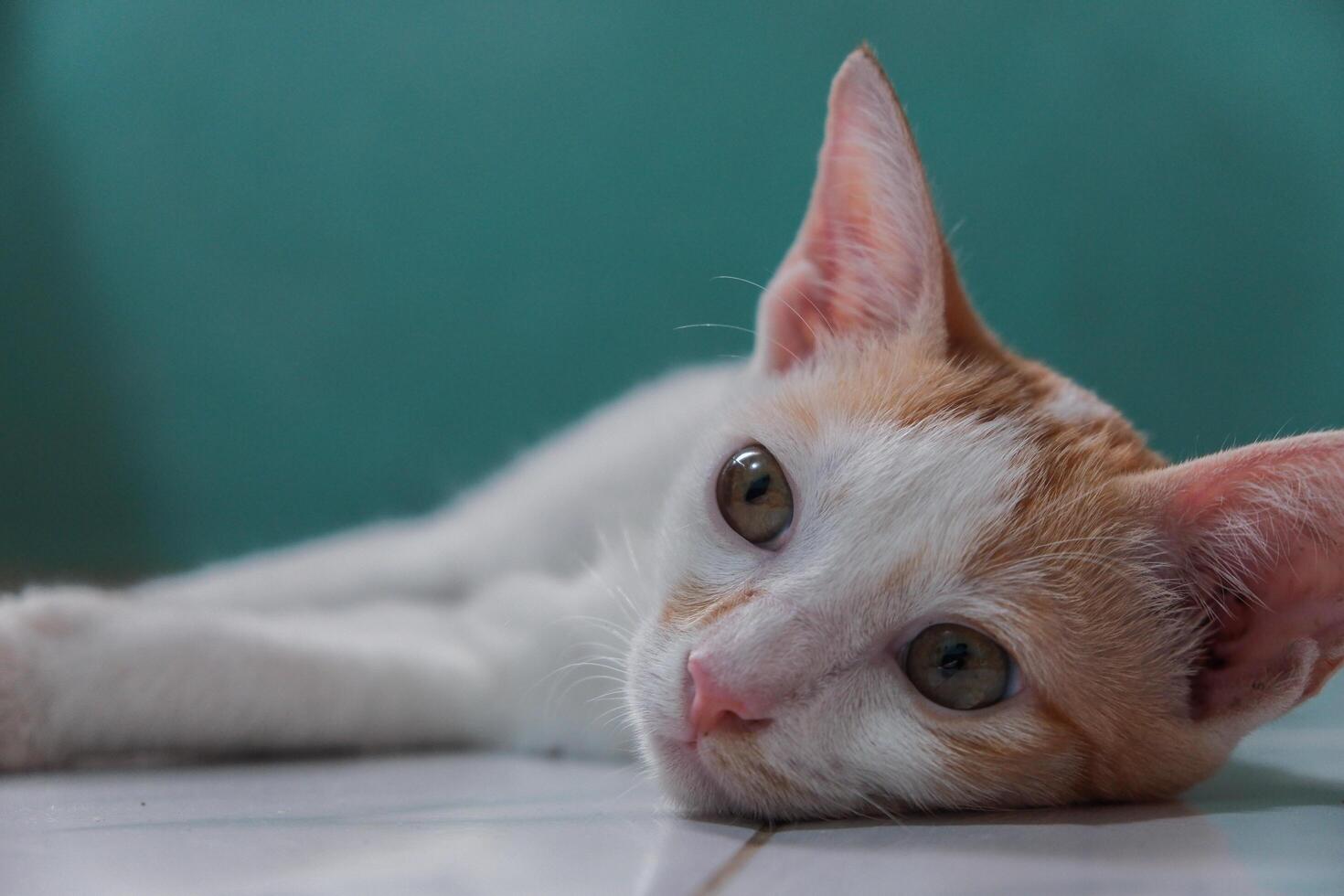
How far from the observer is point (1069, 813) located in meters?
1.21

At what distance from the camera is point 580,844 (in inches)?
43.8

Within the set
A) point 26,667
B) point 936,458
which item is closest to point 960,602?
point 936,458

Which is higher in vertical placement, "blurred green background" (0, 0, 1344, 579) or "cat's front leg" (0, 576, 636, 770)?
"blurred green background" (0, 0, 1344, 579)

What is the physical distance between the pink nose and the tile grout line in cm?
10

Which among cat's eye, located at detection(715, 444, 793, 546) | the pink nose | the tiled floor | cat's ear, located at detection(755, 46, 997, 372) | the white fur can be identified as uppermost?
cat's ear, located at detection(755, 46, 997, 372)

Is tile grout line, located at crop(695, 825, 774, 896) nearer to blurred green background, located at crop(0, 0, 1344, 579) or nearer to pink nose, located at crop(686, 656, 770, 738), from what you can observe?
pink nose, located at crop(686, 656, 770, 738)

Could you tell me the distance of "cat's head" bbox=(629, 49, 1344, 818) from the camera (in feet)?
3.84

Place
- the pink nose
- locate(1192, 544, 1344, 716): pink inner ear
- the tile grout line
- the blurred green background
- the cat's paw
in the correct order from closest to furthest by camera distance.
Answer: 1. the tile grout line
2. the pink nose
3. locate(1192, 544, 1344, 716): pink inner ear
4. the cat's paw
5. the blurred green background

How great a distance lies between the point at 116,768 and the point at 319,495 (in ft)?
5.62

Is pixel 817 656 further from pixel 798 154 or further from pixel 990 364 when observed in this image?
pixel 798 154

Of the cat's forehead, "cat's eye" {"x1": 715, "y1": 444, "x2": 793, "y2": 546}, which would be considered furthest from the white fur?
the cat's forehead

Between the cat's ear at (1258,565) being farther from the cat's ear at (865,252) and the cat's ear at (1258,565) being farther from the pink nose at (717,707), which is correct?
the pink nose at (717,707)

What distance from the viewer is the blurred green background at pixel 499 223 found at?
2.73m

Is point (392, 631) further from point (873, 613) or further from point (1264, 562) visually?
point (1264, 562)
